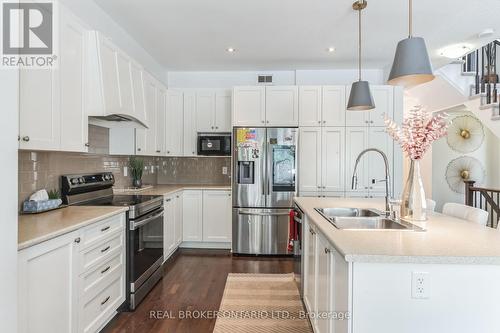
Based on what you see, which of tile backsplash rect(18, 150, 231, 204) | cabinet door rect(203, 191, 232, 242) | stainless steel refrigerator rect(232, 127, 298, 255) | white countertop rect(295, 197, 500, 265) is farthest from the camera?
cabinet door rect(203, 191, 232, 242)

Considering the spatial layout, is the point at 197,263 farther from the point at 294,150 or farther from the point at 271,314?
the point at 294,150

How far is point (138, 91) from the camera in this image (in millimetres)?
3297

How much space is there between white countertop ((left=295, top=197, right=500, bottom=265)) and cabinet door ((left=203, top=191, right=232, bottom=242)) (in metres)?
2.53

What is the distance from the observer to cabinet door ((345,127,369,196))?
13.7 ft

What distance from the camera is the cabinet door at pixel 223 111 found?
4.58m

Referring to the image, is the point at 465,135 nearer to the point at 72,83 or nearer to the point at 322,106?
the point at 322,106

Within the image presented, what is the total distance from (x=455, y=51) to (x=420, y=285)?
3.80m

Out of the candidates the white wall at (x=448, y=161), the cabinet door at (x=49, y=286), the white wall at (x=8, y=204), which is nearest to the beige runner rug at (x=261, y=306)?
the cabinet door at (x=49, y=286)

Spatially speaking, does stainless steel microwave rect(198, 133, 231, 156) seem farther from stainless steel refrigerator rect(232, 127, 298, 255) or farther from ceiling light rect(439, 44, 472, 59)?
ceiling light rect(439, 44, 472, 59)

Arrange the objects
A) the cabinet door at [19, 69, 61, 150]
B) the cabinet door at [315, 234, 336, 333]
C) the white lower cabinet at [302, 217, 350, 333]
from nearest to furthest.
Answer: the white lower cabinet at [302, 217, 350, 333]
the cabinet door at [315, 234, 336, 333]
the cabinet door at [19, 69, 61, 150]

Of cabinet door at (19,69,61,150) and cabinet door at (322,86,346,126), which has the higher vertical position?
cabinet door at (322,86,346,126)

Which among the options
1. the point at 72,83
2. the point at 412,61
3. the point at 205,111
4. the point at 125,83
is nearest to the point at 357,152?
the point at 205,111

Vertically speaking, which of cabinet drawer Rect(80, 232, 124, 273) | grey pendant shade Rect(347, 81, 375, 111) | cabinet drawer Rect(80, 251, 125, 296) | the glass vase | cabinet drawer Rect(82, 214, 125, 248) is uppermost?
grey pendant shade Rect(347, 81, 375, 111)

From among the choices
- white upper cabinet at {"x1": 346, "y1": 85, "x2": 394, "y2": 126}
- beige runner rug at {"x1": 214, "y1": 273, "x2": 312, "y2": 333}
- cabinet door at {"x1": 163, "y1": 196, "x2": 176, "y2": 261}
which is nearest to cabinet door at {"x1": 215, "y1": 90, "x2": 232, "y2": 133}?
cabinet door at {"x1": 163, "y1": 196, "x2": 176, "y2": 261}
